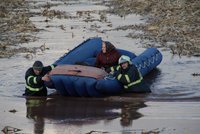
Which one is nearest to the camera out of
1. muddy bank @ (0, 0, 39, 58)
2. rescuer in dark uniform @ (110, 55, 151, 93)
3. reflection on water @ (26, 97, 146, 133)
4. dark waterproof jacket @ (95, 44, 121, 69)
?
reflection on water @ (26, 97, 146, 133)

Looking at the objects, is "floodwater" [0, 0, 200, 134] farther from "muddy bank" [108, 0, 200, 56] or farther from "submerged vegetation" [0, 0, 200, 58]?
"submerged vegetation" [0, 0, 200, 58]

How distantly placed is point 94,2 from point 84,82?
101ft

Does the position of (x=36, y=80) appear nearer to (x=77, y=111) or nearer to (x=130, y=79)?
(x=77, y=111)

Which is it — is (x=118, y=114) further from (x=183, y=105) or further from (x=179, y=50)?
(x=179, y=50)

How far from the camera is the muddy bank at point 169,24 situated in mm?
22625

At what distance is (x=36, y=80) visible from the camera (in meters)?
14.3

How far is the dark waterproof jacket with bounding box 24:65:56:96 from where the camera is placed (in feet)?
47.0

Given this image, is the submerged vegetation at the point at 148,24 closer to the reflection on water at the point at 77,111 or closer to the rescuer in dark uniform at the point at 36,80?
the rescuer in dark uniform at the point at 36,80

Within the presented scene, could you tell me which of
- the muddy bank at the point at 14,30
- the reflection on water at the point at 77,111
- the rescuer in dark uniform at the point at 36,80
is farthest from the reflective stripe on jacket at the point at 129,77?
the muddy bank at the point at 14,30

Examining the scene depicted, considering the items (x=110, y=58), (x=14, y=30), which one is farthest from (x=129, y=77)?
(x=14, y=30)

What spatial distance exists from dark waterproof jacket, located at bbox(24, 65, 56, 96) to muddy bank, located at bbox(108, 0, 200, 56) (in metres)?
7.39

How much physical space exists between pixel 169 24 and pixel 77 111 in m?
15.4

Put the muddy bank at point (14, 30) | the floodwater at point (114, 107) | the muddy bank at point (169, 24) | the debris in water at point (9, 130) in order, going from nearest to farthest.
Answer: the debris in water at point (9, 130) → the floodwater at point (114, 107) → the muddy bank at point (169, 24) → the muddy bank at point (14, 30)

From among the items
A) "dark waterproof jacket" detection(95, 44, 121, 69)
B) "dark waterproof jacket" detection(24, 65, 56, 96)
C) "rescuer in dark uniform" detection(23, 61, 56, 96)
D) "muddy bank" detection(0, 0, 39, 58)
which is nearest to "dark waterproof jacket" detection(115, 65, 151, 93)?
"dark waterproof jacket" detection(95, 44, 121, 69)
